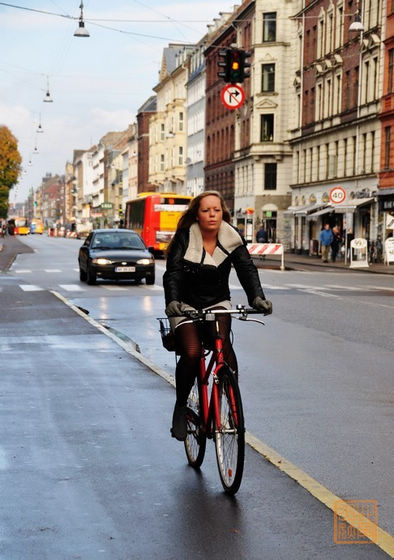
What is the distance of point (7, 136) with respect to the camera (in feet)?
342

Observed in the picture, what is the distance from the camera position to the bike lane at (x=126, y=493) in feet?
16.0

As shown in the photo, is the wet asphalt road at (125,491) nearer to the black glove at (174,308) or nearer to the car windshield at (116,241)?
the black glove at (174,308)

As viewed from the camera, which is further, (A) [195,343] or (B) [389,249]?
(B) [389,249]

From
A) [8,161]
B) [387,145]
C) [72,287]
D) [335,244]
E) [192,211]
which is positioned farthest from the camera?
[8,161]

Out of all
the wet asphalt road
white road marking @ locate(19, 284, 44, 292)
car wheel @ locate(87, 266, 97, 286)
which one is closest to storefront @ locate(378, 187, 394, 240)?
car wheel @ locate(87, 266, 97, 286)

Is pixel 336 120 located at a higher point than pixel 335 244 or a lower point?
higher

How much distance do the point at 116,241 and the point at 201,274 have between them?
2306 centimetres

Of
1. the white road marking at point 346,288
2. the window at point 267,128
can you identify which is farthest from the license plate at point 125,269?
the window at point 267,128

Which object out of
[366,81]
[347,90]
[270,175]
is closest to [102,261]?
[366,81]

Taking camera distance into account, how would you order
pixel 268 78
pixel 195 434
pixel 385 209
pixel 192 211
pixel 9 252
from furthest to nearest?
pixel 268 78
pixel 9 252
pixel 385 209
pixel 195 434
pixel 192 211

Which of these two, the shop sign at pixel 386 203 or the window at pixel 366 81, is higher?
the window at pixel 366 81

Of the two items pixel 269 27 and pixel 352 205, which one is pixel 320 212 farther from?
pixel 269 27

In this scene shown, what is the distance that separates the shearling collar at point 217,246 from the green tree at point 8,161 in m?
99.6

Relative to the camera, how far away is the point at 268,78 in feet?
241
